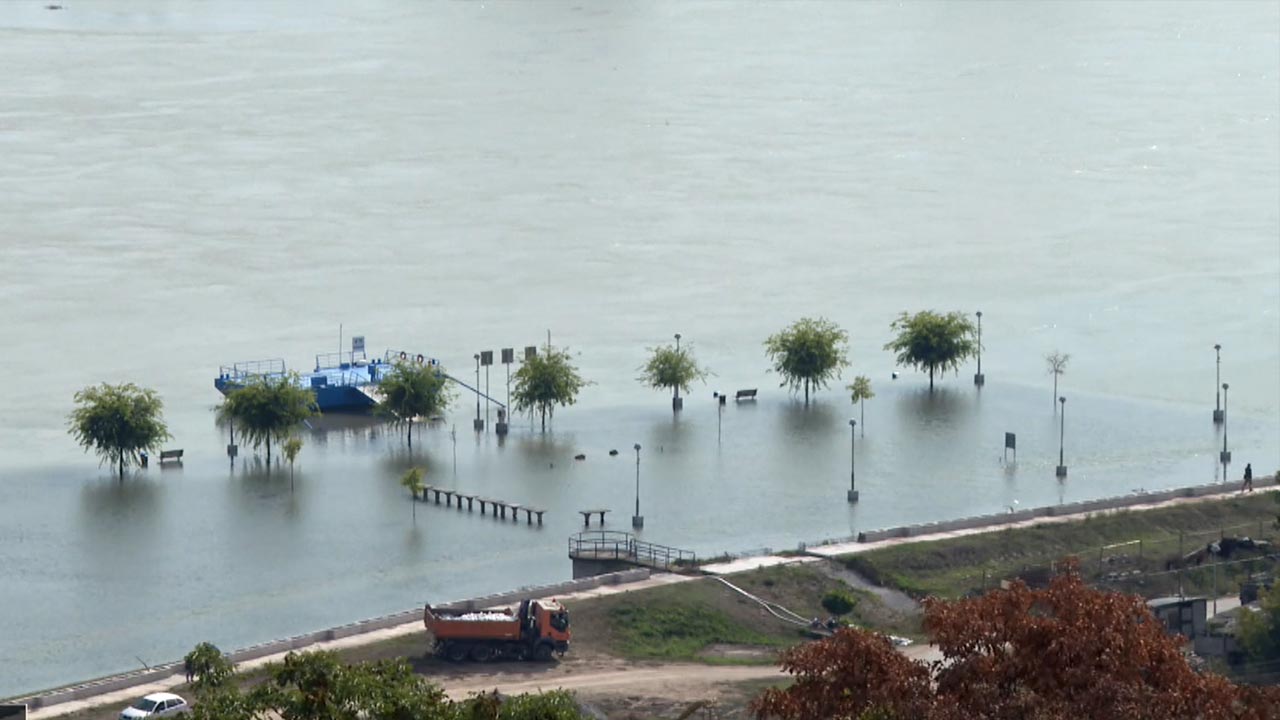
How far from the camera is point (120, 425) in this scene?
2031 inches

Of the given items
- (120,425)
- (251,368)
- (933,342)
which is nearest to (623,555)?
(120,425)

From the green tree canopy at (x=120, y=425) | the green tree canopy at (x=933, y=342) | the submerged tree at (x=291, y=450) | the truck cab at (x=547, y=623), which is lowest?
the truck cab at (x=547, y=623)

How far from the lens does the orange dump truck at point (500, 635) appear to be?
32969 millimetres

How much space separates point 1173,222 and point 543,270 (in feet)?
76.8

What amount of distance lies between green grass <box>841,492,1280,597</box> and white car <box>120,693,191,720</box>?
11969mm

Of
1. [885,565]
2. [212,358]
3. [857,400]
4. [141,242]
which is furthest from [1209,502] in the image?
[141,242]

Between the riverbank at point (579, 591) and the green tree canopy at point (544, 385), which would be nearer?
the riverbank at point (579, 591)

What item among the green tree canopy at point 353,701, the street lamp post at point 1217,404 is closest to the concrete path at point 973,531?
the street lamp post at point 1217,404

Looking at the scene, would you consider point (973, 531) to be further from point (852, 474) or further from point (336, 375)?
point (336, 375)

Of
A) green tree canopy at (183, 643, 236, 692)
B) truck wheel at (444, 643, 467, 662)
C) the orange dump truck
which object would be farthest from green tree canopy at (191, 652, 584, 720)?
truck wheel at (444, 643, 467, 662)

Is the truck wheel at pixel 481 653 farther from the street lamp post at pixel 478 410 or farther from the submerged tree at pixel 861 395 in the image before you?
the submerged tree at pixel 861 395

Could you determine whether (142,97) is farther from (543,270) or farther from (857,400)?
(857,400)

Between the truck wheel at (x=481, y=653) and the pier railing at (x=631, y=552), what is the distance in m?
6.02

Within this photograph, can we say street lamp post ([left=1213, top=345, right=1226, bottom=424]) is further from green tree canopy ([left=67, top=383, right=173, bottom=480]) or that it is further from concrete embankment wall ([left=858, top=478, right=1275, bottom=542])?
green tree canopy ([left=67, top=383, right=173, bottom=480])
